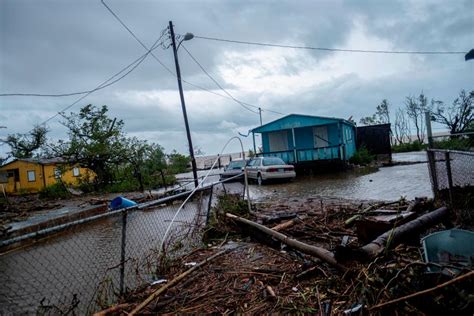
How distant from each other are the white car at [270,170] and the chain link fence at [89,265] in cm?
835

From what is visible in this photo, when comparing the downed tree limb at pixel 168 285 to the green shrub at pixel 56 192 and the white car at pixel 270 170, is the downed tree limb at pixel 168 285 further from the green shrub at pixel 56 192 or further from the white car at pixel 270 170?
the green shrub at pixel 56 192

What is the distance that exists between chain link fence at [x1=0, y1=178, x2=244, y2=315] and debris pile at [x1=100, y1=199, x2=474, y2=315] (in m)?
0.39

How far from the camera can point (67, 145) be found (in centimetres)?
2627

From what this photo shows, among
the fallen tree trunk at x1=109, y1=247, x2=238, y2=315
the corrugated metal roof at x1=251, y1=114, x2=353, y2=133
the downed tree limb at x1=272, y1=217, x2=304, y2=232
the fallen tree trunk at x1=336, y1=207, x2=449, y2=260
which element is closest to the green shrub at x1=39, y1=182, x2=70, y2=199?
the corrugated metal roof at x1=251, y1=114, x2=353, y2=133

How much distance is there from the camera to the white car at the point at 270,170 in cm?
1675

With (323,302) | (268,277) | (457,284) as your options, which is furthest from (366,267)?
(268,277)

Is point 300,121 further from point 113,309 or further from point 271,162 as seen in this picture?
point 113,309

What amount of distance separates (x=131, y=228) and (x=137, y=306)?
605cm

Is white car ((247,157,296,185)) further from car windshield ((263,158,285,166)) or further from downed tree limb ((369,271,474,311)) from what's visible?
downed tree limb ((369,271,474,311))

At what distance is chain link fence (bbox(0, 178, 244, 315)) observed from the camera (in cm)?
385

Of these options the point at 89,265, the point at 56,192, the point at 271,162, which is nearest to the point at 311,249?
the point at 89,265

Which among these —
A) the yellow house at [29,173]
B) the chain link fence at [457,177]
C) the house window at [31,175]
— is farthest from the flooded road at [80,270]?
the house window at [31,175]

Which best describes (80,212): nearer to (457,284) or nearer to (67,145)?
(457,284)

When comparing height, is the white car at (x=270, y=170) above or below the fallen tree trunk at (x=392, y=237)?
above
